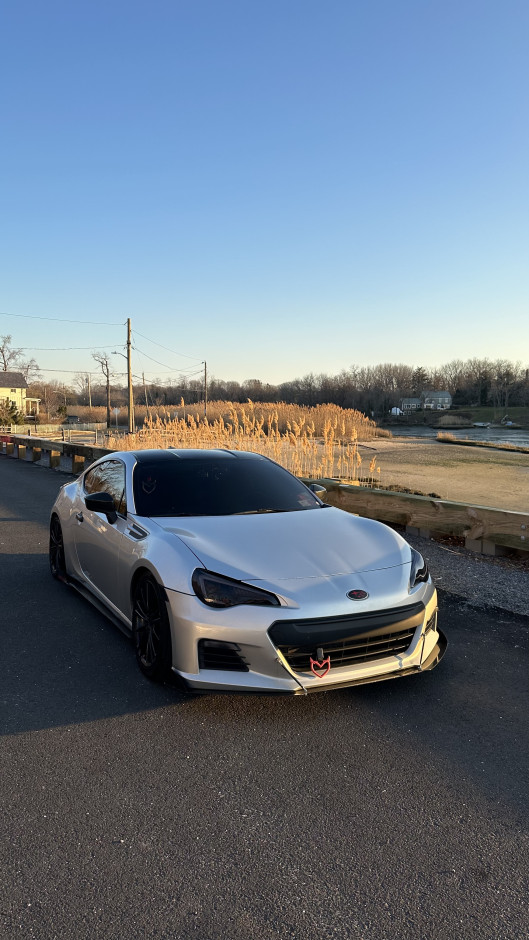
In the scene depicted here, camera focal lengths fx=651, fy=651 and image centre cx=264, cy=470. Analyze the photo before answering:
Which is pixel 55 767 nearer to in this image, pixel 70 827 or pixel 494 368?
pixel 70 827

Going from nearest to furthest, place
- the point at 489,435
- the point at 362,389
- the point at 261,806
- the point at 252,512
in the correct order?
the point at 261,806, the point at 252,512, the point at 489,435, the point at 362,389

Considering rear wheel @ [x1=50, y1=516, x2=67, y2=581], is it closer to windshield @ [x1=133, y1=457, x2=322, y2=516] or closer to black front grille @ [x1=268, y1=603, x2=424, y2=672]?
windshield @ [x1=133, y1=457, x2=322, y2=516]

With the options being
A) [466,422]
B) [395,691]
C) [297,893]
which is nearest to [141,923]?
[297,893]

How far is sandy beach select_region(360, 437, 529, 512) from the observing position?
1494 centimetres

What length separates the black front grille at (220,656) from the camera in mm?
3498

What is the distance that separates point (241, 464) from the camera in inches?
219

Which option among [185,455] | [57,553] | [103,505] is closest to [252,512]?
[185,455]

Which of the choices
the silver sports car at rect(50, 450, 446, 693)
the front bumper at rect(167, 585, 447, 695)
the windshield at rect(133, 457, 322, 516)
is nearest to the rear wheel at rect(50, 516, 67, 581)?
the silver sports car at rect(50, 450, 446, 693)

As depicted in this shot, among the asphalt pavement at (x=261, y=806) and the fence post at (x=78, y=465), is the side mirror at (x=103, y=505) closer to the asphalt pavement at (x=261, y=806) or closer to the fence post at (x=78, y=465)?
the asphalt pavement at (x=261, y=806)

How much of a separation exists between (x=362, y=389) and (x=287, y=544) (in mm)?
123279

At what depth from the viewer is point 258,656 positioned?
345cm

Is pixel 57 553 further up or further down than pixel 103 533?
further down

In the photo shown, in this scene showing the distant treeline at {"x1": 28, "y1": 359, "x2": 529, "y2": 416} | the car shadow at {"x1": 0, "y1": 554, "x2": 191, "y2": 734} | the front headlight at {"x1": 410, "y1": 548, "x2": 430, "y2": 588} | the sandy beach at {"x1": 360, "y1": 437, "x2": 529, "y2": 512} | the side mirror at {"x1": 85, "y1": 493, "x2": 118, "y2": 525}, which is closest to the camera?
the car shadow at {"x1": 0, "y1": 554, "x2": 191, "y2": 734}

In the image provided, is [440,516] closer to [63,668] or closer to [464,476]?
[63,668]
